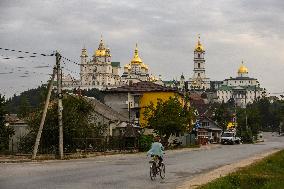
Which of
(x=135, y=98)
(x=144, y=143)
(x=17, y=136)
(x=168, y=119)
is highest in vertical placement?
(x=135, y=98)

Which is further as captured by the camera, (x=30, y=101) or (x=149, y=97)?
(x=30, y=101)

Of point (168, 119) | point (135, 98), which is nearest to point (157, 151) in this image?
point (168, 119)

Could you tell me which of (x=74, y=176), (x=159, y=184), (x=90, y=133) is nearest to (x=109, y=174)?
(x=74, y=176)

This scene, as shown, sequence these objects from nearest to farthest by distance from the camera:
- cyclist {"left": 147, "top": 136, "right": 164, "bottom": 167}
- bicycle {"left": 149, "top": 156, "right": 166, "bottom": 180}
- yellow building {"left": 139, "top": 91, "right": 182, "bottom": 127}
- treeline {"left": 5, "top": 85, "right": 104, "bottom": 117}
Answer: bicycle {"left": 149, "top": 156, "right": 166, "bottom": 180}, cyclist {"left": 147, "top": 136, "right": 164, "bottom": 167}, treeline {"left": 5, "top": 85, "right": 104, "bottom": 117}, yellow building {"left": 139, "top": 91, "right": 182, "bottom": 127}

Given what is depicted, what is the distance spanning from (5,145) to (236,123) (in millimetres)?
63876

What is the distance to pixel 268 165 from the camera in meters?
30.6

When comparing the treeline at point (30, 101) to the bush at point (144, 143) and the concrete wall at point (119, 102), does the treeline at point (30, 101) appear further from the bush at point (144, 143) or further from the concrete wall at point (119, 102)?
the bush at point (144, 143)

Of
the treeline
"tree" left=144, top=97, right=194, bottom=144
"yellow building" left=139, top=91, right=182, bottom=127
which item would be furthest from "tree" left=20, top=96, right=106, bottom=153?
"yellow building" left=139, top=91, right=182, bottom=127

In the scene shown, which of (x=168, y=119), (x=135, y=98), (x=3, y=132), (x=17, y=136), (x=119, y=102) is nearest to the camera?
(x=3, y=132)

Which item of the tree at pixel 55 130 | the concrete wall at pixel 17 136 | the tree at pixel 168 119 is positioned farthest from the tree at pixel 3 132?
the tree at pixel 168 119

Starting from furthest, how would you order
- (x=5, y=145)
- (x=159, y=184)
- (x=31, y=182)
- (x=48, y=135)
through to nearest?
(x=5, y=145), (x=48, y=135), (x=159, y=184), (x=31, y=182)

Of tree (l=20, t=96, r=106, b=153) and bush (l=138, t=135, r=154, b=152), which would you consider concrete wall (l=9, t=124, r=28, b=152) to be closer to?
tree (l=20, t=96, r=106, b=153)

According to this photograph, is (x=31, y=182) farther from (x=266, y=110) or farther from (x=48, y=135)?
(x=266, y=110)

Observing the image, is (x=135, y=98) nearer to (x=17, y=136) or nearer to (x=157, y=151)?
(x=17, y=136)
